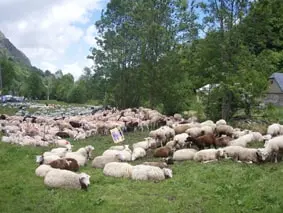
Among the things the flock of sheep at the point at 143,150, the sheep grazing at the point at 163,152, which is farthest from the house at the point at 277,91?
the sheep grazing at the point at 163,152

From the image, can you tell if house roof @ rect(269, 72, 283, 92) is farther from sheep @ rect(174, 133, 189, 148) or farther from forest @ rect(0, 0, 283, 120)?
sheep @ rect(174, 133, 189, 148)

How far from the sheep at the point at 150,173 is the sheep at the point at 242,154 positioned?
2.34 m

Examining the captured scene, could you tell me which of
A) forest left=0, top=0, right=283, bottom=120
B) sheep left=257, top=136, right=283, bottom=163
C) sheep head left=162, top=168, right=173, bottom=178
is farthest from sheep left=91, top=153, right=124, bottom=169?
forest left=0, top=0, right=283, bottom=120

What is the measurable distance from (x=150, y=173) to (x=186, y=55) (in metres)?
13.2

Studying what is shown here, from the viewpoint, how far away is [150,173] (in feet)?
29.7

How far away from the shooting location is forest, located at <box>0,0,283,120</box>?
1844cm

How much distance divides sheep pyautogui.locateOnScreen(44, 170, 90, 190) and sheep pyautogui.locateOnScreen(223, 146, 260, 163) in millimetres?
4349

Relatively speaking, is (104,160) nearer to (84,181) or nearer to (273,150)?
(84,181)

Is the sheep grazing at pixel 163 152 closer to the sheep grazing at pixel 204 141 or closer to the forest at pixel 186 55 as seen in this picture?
the sheep grazing at pixel 204 141

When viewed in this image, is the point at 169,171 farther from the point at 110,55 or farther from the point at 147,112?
the point at 110,55

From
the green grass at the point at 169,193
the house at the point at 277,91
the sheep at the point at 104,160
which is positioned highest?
the house at the point at 277,91

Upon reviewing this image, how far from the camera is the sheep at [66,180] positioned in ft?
27.6

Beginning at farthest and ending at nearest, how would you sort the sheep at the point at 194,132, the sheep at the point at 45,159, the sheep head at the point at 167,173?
the sheep at the point at 194,132 → the sheep at the point at 45,159 → the sheep head at the point at 167,173

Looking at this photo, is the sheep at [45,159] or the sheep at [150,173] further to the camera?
the sheep at [45,159]
